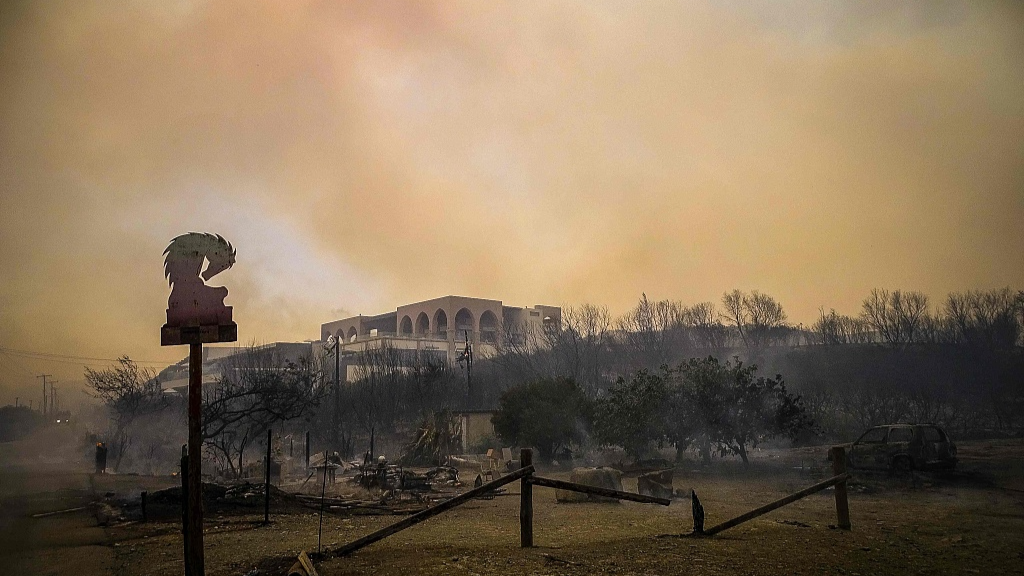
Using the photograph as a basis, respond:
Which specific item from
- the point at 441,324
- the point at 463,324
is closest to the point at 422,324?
the point at 441,324

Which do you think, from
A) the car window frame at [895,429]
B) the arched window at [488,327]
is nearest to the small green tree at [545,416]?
the car window frame at [895,429]

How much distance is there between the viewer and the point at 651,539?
8891mm

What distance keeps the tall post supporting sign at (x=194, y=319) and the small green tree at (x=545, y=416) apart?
72.0 feet

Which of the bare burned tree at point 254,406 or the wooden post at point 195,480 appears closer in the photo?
the wooden post at point 195,480

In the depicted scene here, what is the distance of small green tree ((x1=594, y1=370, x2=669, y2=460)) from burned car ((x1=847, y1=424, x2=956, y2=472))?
6.57 meters

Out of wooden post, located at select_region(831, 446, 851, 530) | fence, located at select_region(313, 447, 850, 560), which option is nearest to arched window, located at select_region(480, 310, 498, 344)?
wooden post, located at select_region(831, 446, 851, 530)

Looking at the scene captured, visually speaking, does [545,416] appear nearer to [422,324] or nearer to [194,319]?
[194,319]

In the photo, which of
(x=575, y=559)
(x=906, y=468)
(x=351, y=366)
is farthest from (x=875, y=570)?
(x=351, y=366)

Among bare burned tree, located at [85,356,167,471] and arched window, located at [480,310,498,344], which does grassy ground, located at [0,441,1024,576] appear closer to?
bare burned tree, located at [85,356,167,471]

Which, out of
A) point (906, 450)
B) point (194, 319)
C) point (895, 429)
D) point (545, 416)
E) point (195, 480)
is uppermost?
point (194, 319)

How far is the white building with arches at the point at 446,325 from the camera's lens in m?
69.7

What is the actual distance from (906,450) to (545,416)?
14.0m

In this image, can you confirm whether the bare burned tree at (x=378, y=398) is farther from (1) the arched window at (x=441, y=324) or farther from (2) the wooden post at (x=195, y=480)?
(2) the wooden post at (x=195, y=480)

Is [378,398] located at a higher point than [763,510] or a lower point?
higher
